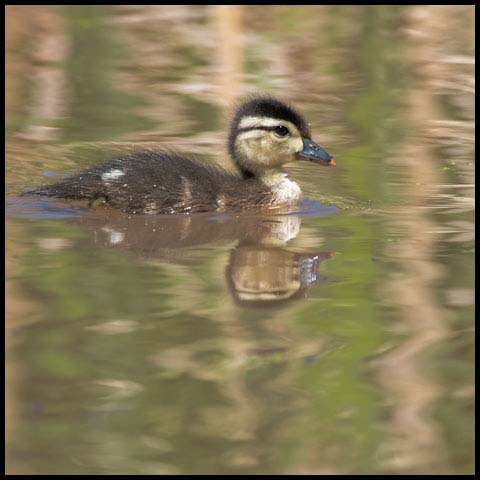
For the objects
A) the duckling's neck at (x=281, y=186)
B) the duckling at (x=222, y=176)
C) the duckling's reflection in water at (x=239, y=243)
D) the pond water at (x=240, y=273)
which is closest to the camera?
the pond water at (x=240, y=273)

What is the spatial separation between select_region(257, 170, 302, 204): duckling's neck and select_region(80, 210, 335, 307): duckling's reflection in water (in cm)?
25

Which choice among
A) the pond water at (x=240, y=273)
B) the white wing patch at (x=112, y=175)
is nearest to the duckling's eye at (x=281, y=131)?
the pond water at (x=240, y=273)

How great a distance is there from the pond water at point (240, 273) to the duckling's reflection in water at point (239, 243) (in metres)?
0.02

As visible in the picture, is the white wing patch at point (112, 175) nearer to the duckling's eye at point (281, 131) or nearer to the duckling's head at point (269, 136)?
the duckling's head at point (269, 136)

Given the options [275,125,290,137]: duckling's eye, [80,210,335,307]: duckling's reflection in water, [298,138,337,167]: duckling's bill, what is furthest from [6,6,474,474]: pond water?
[275,125,290,137]: duckling's eye

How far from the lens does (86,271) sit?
645 cm

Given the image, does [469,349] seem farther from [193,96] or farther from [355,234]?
[193,96]

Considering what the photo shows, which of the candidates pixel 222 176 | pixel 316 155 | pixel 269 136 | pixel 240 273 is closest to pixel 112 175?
pixel 222 176

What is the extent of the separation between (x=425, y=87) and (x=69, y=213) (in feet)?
13.2

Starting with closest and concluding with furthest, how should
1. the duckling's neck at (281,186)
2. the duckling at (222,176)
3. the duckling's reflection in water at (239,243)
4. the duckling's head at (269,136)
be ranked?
the duckling's reflection in water at (239,243), the duckling at (222,176), the duckling's neck at (281,186), the duckling's head at (269,136)

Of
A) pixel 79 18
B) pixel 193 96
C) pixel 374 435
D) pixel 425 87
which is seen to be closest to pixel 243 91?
pixel 193 96

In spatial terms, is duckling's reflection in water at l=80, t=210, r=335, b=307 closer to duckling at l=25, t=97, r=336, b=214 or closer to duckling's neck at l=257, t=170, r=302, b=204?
duckling at l=25, t=97, r=336, b=214

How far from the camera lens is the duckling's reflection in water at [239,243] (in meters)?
6.36

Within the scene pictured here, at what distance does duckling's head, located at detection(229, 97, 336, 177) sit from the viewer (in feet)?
27.5
